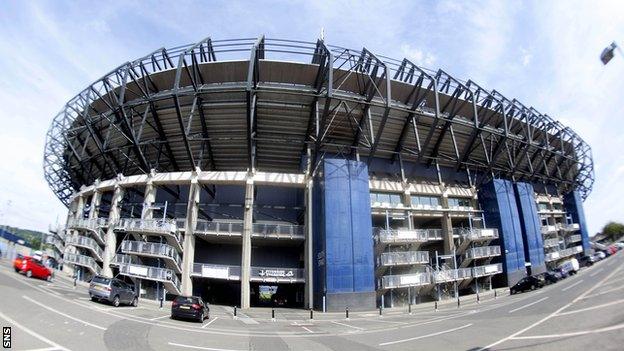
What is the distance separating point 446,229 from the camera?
129 ft

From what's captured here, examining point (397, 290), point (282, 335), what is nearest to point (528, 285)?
point (397, 290)

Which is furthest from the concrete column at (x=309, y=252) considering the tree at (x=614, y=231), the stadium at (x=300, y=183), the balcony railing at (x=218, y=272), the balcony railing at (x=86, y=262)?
the tree at (x=614, y=231)

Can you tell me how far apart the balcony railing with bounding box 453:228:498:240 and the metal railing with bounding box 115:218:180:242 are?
3059 cm

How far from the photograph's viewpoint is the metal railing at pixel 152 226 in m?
32.9

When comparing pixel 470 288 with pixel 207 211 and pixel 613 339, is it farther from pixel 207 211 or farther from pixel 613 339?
pixel 613 339

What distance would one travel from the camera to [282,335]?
52.4ft

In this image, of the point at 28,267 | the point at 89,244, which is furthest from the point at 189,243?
the point at 89,244

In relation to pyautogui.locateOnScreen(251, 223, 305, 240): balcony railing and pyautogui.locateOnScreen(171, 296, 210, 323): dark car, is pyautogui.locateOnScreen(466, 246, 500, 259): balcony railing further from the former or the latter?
pyautogui.locateOnScreen(171, 296, 210, 323): dark car

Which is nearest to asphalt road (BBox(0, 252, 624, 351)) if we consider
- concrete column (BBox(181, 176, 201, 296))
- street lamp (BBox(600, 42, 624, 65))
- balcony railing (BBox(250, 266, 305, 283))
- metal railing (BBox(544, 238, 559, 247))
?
street lamp (BBox(600, 42, 624, 65))

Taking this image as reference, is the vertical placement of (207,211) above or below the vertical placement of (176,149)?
below

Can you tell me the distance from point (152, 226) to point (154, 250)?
244 centimetres

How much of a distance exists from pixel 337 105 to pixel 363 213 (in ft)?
34.9

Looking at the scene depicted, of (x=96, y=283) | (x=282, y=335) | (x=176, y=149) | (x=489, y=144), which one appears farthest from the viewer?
(x=489, y=144)

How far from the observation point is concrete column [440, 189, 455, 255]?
38.4 metres
